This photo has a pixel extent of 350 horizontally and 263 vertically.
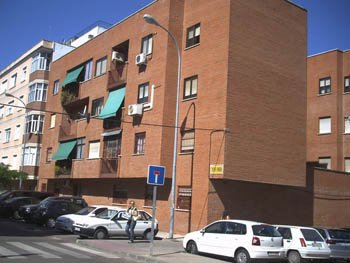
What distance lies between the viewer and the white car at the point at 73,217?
59.8 ft

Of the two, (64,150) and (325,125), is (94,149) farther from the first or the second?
(325,125)

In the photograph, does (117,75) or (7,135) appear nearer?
(117,75)

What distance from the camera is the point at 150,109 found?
23.3 meters

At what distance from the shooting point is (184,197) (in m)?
21.3

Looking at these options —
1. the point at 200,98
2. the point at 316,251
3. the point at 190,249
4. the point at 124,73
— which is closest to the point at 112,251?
the point at 190,249

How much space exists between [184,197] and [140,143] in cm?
468

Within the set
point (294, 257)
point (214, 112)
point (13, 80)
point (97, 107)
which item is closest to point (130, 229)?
→ point (294, 257)

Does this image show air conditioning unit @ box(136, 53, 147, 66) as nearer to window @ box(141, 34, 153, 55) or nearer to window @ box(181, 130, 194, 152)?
window @ box(141, 34, 153, 55)

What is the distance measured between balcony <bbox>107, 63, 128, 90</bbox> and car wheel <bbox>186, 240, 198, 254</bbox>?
14163 mm

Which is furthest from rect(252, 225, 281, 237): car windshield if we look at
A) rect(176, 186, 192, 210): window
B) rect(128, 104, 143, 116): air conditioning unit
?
rect(128, 104, 143, 116): air conditioning unit

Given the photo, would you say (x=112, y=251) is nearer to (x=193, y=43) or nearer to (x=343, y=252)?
(x=343, y=252)

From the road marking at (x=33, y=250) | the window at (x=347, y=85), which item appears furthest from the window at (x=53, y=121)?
the window at (x=347, y=85)

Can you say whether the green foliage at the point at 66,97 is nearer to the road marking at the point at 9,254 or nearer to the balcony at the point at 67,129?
the balcony at the point at 67,129

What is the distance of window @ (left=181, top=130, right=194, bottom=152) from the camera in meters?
21.6
